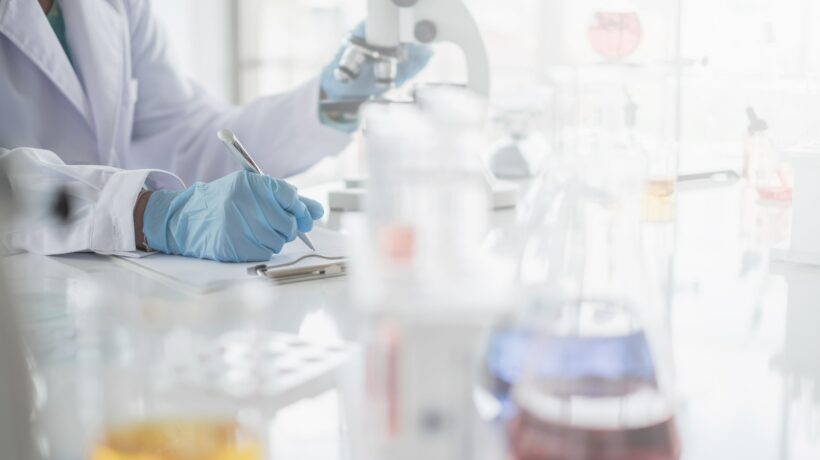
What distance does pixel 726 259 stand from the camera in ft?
4.62

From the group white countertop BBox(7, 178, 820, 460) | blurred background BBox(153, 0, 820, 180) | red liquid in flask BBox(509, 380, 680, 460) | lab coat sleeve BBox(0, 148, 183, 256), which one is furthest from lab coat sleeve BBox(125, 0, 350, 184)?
red liquid in flask BBox(509, 380, 680, 460)

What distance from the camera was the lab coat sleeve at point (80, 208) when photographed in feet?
4.46

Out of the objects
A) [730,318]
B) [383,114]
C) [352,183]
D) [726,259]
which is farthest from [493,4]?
[383,114]

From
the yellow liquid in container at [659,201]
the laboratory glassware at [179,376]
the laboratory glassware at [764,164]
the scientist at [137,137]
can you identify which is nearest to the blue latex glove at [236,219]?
the scientist at [137,137]

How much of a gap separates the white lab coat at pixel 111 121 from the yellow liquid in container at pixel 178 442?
2.88ft

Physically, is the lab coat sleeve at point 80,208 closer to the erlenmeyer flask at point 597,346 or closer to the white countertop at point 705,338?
the white countertop at point 705,338

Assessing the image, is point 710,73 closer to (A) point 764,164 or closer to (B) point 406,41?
(A) point 764,164

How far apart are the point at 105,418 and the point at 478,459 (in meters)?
0.21

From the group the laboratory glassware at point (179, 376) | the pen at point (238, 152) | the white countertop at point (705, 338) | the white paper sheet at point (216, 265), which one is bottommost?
the white countertop at point (705, 338)

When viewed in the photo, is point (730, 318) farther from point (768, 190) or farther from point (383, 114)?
point (768, 190)

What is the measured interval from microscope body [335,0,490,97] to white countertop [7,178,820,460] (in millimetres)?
552

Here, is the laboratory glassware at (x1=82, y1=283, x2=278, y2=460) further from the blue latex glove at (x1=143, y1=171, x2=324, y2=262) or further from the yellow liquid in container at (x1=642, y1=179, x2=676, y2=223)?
the yellow liquid in container at (x1=642, y1=179, x2=676, y2=223)

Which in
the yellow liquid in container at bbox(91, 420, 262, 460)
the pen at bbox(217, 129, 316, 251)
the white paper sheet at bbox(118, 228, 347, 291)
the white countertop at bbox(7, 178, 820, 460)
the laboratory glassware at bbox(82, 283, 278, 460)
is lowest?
the white countertop at bbox(7, 178, 820, 460)

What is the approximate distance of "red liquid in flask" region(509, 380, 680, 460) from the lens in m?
0.52
